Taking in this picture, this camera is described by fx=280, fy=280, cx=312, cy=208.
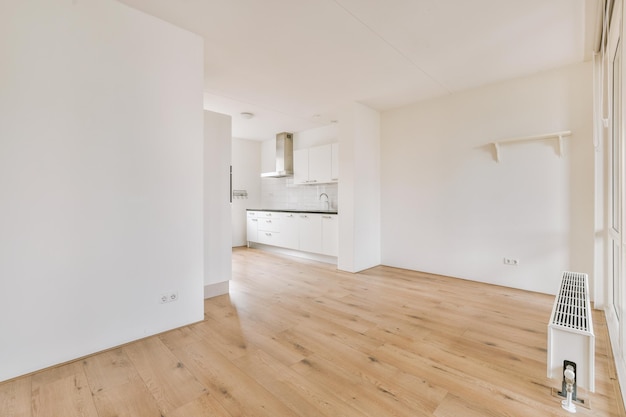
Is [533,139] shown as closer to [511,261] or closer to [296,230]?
[511,261]

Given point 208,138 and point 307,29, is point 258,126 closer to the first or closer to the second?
point 208,138

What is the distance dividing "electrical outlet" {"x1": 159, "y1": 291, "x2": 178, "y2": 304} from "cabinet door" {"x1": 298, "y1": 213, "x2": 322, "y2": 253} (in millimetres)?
2855

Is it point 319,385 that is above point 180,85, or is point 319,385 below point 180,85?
below

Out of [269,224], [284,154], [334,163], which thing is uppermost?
[284,154]

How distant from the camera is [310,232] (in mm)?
5117

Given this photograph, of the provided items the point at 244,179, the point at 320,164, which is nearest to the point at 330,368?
the point at 320,164

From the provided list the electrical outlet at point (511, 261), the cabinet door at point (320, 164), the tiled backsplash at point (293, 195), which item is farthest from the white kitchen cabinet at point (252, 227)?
the electrical outlet at point (511, 261)

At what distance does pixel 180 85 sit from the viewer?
2422 millimetres

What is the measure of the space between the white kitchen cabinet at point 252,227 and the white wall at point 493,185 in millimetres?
2957

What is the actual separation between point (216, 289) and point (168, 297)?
992 mm

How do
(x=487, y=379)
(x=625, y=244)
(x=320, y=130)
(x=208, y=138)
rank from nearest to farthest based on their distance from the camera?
(x=625, y=244) < (x=487, y=379) < (x=208, y=138) < (x=320, y=130)

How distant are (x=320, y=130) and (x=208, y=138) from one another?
3107 mm

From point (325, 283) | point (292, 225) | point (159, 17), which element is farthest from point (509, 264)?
point (159, 17)

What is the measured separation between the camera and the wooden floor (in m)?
1.50
